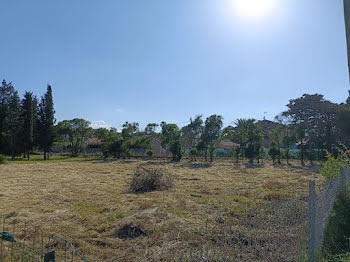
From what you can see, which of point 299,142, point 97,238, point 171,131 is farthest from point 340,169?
point 171,131

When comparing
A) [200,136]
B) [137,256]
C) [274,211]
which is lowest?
[137,256]

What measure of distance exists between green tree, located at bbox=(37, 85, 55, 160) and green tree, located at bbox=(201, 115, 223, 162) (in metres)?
20.3

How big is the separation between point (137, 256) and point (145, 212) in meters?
1.88

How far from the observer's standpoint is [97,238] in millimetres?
3795

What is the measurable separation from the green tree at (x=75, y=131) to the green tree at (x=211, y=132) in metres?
18.6

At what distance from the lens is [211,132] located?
973 inches

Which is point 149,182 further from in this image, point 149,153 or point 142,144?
point 142,144

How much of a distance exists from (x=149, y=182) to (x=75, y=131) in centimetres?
2912

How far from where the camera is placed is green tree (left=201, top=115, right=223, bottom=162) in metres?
24.5

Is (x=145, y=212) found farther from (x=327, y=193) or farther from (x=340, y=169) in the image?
(x=340, y=169)

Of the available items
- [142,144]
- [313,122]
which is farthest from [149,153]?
[313,122]

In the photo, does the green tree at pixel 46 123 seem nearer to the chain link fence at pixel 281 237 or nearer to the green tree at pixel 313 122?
the green tree at pixel 313 122

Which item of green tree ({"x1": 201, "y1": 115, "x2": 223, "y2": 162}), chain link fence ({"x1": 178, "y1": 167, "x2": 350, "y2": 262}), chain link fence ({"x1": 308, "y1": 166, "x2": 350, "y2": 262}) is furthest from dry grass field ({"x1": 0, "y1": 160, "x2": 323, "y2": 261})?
green tree ({"x1": 201, "y1": 115, "x2": 223, "y2": 162})

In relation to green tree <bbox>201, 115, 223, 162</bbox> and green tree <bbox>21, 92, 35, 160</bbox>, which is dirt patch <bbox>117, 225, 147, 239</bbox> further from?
green tree <bbox>21, 92, 35, 160</bbox>
